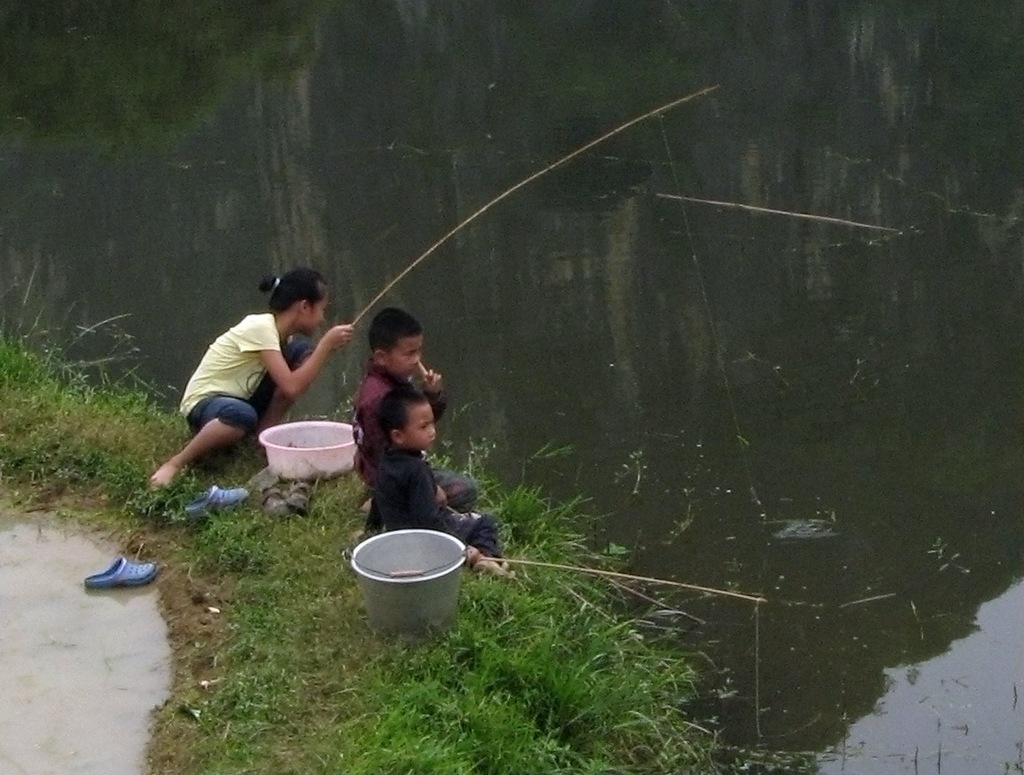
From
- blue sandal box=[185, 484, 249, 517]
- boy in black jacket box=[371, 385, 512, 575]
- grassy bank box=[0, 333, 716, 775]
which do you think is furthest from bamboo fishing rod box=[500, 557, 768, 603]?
blue sandal box=[185, 484, 249, 517]

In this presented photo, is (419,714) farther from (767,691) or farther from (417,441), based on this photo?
(767,691)

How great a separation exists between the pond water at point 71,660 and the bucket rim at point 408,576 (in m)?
0.54

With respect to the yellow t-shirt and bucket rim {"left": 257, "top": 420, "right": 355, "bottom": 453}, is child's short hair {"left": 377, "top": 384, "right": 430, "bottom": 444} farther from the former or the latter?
the yellow t-shirt

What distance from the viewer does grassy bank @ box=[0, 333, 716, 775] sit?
332 cm

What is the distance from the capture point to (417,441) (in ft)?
13.3

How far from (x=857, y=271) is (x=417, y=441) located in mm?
4306

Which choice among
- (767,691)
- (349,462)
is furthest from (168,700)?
(767,691)

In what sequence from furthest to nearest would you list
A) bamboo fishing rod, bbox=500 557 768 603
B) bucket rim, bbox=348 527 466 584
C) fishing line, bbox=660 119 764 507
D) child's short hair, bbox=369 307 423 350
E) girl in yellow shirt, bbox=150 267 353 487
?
fishing line, bbox=660 119 764 507, girl in yellow shirt, bbox=150 267 353 487, child's short hair, bbox=369 307 423 350, bamboo fishing rod, bbox=500 557 768 603, bucket rim, bbox=348 527 466 584

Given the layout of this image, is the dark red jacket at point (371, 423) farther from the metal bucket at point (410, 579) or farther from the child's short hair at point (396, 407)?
the metal bucket at point (410, 579)

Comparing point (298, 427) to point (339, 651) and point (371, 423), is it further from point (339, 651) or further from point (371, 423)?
point (339, 651)

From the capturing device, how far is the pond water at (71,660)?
10.8ft

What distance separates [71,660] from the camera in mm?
3680

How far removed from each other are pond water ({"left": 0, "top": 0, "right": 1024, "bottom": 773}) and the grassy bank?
1.41ft

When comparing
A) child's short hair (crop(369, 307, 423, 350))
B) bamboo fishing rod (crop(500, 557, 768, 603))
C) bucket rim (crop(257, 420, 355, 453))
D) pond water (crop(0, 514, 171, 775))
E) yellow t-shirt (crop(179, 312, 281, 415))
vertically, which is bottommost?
bamboo fishing rod (crop(500, 557, 768, 603))
